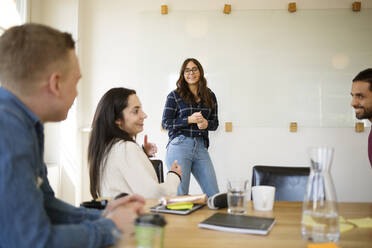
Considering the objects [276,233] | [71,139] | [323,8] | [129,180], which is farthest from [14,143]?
[323,8]

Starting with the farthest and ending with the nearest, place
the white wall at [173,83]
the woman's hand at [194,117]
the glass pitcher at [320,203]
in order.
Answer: the white wall at [173,83], the woman's hand at [194,117], the glass pitcher at [320,203]

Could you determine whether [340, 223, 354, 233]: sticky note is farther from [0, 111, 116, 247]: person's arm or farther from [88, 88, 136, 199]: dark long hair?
[88, 88, 136, 199]: dark long hair

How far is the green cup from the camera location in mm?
626

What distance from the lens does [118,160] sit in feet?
5.28

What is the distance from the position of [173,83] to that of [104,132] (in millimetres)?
1882

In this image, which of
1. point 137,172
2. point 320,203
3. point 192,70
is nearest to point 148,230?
point 320,203

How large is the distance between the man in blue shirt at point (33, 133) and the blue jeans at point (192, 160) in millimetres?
1791

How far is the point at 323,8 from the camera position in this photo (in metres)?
3.45

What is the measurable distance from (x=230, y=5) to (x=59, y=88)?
2.97 meters

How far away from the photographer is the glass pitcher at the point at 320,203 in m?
0.88

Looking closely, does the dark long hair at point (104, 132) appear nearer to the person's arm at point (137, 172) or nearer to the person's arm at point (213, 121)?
the person's arm at point (137, 172)

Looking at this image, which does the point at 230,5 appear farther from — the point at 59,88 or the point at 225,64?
the point at 59,88

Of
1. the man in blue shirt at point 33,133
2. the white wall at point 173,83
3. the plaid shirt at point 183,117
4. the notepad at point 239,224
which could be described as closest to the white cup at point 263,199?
the notepad at point 239,224

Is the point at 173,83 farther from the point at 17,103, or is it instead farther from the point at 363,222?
the point at 17,103
